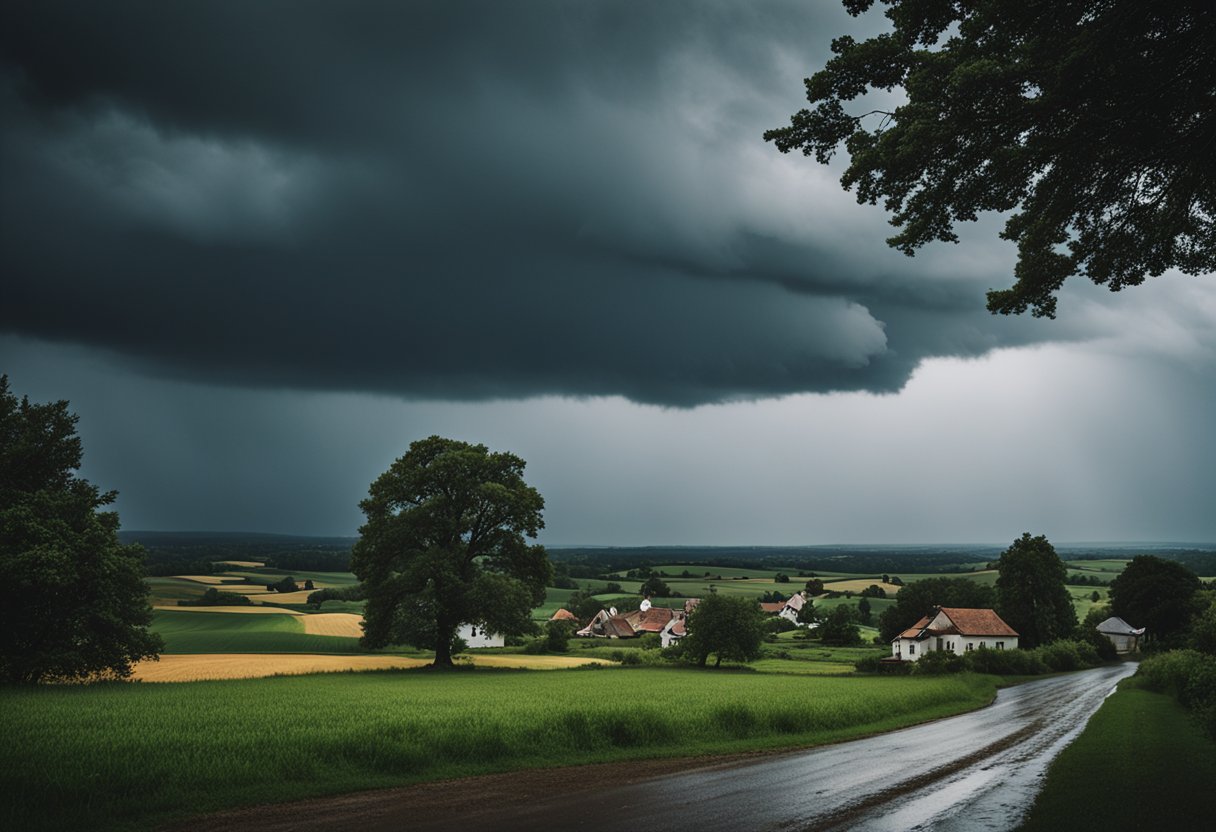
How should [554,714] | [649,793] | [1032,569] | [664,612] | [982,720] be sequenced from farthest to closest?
[664,612] → [1032,569] → [982,720] → [554,714] → [649,793]

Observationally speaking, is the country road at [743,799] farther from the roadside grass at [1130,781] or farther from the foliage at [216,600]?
the foliage at [216,600]

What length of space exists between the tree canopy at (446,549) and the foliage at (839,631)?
64835 mm

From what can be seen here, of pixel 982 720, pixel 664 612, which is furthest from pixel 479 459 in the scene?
pixel 664 612

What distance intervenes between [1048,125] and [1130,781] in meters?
14.9

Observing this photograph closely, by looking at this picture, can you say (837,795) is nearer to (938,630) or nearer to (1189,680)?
(1189,680)

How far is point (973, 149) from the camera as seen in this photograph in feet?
43.5

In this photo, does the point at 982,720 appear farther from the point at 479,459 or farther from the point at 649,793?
the point at 479,459

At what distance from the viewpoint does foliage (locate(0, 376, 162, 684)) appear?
34594 mm

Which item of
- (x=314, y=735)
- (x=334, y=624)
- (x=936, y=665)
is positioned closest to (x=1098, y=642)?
(x=936, y=665)

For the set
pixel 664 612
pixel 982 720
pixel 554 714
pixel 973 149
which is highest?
pixel 973 149

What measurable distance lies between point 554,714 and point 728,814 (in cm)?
964

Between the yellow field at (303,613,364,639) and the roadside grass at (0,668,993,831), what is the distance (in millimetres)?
47409

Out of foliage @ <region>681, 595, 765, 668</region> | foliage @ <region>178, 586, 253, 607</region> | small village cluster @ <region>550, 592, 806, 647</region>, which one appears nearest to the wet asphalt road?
foliage @ <region>681, 595, 765, 668</region>

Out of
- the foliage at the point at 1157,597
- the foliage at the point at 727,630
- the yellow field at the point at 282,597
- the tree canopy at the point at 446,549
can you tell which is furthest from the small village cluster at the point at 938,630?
the yellow field at the point at 282,597
